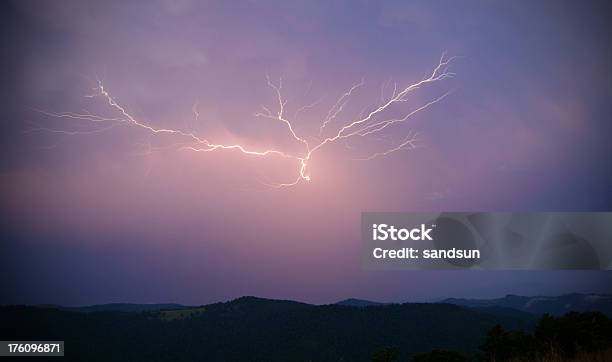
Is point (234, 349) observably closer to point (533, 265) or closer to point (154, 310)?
point (154, 310)

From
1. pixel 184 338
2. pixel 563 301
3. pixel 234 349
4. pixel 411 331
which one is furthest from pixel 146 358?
pixel 563 301

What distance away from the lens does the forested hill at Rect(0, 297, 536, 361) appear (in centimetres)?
5488

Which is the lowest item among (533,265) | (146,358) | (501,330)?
(146,358)

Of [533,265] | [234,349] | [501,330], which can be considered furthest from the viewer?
[234,349]

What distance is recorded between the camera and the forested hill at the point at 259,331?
180ft

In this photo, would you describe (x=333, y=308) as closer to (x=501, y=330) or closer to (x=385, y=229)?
(x=501, y=330)

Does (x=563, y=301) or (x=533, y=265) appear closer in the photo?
(x=533, y=265)

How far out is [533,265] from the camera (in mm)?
15328

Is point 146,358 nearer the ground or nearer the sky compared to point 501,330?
nearer the ground

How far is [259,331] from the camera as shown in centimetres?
6656

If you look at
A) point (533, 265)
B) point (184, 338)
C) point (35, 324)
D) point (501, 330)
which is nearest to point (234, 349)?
point (184, 338)

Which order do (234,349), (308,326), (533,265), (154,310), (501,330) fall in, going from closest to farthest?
(533,265), (501,330), (234,349), (308,326), (154,310)

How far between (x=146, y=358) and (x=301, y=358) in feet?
59.8

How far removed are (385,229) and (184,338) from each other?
54.0 m
